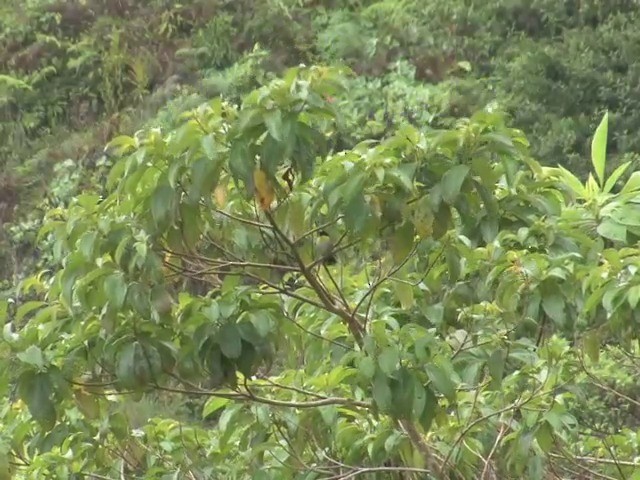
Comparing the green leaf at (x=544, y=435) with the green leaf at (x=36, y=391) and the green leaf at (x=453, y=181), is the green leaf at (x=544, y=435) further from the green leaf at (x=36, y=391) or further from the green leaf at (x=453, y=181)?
the green leaf at (x=36, y=391)

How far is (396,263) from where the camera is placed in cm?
184

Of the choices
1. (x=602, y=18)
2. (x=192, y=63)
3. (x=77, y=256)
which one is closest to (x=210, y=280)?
(x=77, y=256)

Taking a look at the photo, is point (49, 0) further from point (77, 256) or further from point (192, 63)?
point (77, 256)

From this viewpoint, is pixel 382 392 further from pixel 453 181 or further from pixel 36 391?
pixel 36 391

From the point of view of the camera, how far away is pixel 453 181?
1592 millimetres

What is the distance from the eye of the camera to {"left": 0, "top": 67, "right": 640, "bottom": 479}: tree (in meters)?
1.63

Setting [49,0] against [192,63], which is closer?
[192,63]

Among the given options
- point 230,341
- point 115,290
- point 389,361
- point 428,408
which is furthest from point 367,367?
point 115,290

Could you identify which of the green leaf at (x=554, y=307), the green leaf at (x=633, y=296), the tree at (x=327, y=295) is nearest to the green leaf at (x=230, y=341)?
the tree at (x=327, y=295)

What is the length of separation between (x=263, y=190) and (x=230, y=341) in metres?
0.28

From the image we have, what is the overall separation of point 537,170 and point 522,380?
503 mm

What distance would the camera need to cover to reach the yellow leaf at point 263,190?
1.64 m

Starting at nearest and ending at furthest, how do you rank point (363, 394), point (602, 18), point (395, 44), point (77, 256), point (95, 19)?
point (77, 256) → point (363, 394) → point (602, 18) → point (395, 44) → point (95, 19)

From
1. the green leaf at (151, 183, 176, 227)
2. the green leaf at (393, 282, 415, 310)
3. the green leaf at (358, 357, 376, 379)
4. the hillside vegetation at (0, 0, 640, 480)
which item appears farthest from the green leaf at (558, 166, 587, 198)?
the green leaf at (151, 183, 176, 227)
